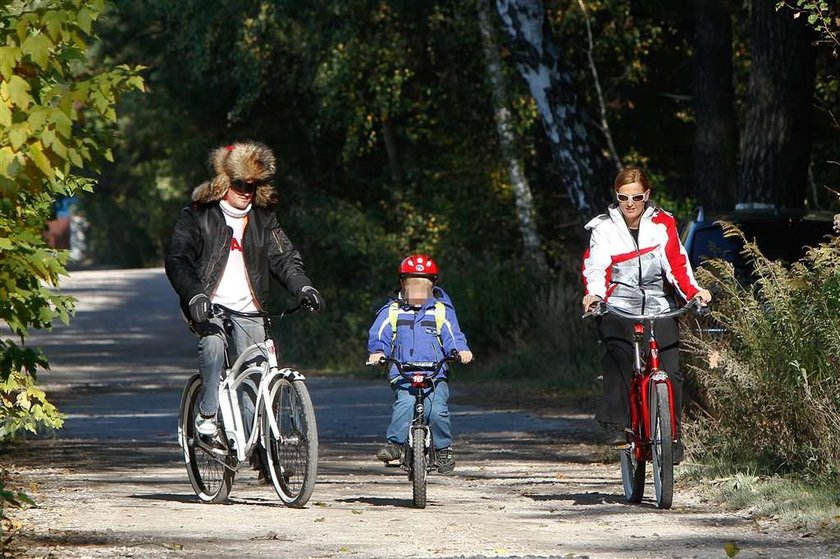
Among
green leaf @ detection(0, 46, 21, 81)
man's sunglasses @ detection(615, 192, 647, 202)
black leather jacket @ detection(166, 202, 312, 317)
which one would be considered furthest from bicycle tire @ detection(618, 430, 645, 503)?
green leaf @ detection(0, 46, 21, 81)

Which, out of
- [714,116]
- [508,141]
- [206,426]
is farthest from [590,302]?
[508,141]

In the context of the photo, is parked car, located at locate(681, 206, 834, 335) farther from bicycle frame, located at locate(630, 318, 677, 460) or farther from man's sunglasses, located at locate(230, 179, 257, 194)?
man's sunglasses, located at locate(230, 179, 257, 194)

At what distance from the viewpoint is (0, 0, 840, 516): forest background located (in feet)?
71.2

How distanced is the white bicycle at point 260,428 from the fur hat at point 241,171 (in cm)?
71

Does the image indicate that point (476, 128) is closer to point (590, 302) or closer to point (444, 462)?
point (444, 462)

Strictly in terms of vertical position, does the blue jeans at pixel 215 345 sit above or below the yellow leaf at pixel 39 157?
below

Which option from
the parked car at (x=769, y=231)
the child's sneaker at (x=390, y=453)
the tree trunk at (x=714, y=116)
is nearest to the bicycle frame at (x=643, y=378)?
the child's sneaker at (x=390, y=453)

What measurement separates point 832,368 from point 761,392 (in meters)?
0.74

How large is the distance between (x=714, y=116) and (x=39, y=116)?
15475mm

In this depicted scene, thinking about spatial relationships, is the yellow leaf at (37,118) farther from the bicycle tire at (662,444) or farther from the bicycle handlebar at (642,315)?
the bicycle tire at (662,444)

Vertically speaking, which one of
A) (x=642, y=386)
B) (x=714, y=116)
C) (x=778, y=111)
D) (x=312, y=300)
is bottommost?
(x=642, y=386)

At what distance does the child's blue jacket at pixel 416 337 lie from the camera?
1057 centimetres

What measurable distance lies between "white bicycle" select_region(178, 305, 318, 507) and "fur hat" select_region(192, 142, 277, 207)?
2.32ft

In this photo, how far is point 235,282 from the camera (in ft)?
34.1
